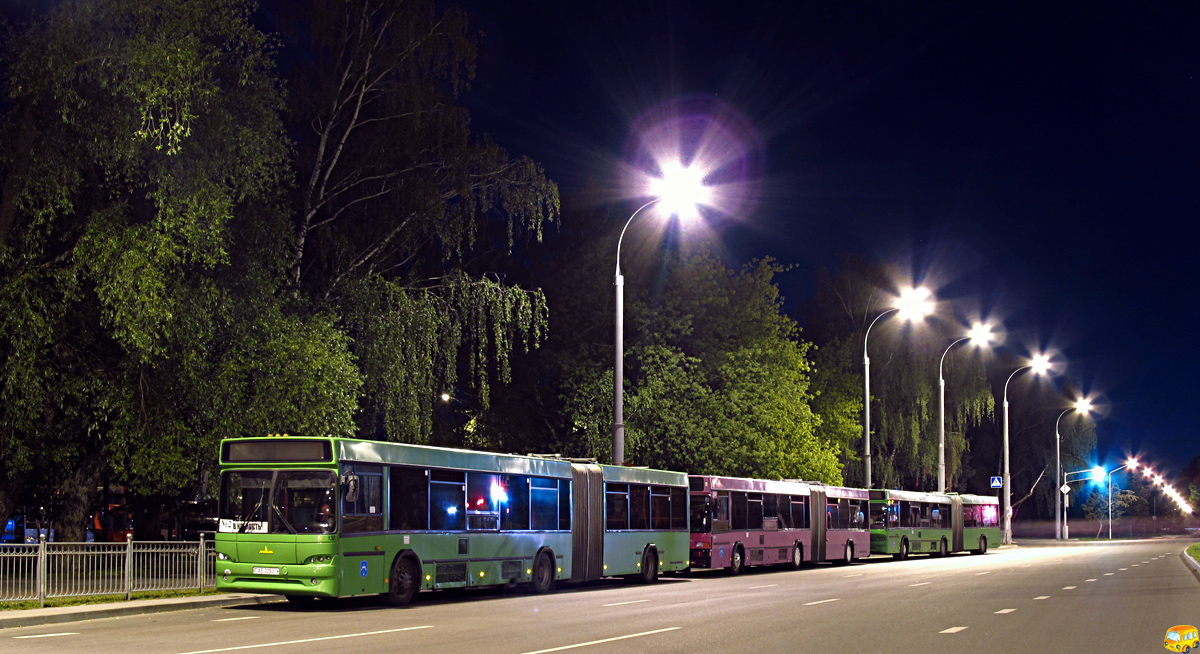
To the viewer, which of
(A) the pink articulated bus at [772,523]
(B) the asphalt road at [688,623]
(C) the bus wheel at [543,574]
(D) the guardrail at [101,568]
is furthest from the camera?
(A) the pink articulated bus at [772,523]

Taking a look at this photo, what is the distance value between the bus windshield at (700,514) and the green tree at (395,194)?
23.4ft

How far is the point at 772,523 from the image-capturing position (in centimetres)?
3988

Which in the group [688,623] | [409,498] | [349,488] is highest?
[349,488]

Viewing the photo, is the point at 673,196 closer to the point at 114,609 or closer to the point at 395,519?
the point at 395,519

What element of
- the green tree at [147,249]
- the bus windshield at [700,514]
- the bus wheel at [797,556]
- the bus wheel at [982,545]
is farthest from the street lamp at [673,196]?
the bus wheel at [982,545]

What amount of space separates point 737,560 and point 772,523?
278 cm

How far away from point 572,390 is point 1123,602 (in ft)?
86.0

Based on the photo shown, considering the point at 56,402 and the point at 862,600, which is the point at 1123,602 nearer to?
the point at 862,600

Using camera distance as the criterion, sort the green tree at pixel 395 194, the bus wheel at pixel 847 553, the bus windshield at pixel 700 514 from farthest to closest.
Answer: the bus wheel at pixel 847 553 → the bus windshield at pixel 700 514 → the green tree at pixel 395 194

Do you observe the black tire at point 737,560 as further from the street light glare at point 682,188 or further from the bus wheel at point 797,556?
the street light glare at point 682,188

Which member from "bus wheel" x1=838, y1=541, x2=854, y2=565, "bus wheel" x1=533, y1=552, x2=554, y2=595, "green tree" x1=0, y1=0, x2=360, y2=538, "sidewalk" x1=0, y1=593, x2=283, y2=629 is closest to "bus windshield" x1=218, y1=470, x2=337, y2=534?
"green tree" x1=0, y1=0, x2=360, y2=538

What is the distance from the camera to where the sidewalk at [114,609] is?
60.4 ft

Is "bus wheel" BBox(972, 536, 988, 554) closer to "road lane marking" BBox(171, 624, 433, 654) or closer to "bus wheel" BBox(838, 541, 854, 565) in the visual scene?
"bus wheel" BBox(838, 541, 854, 565)

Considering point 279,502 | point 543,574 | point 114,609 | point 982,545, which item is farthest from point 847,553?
point 114,609
